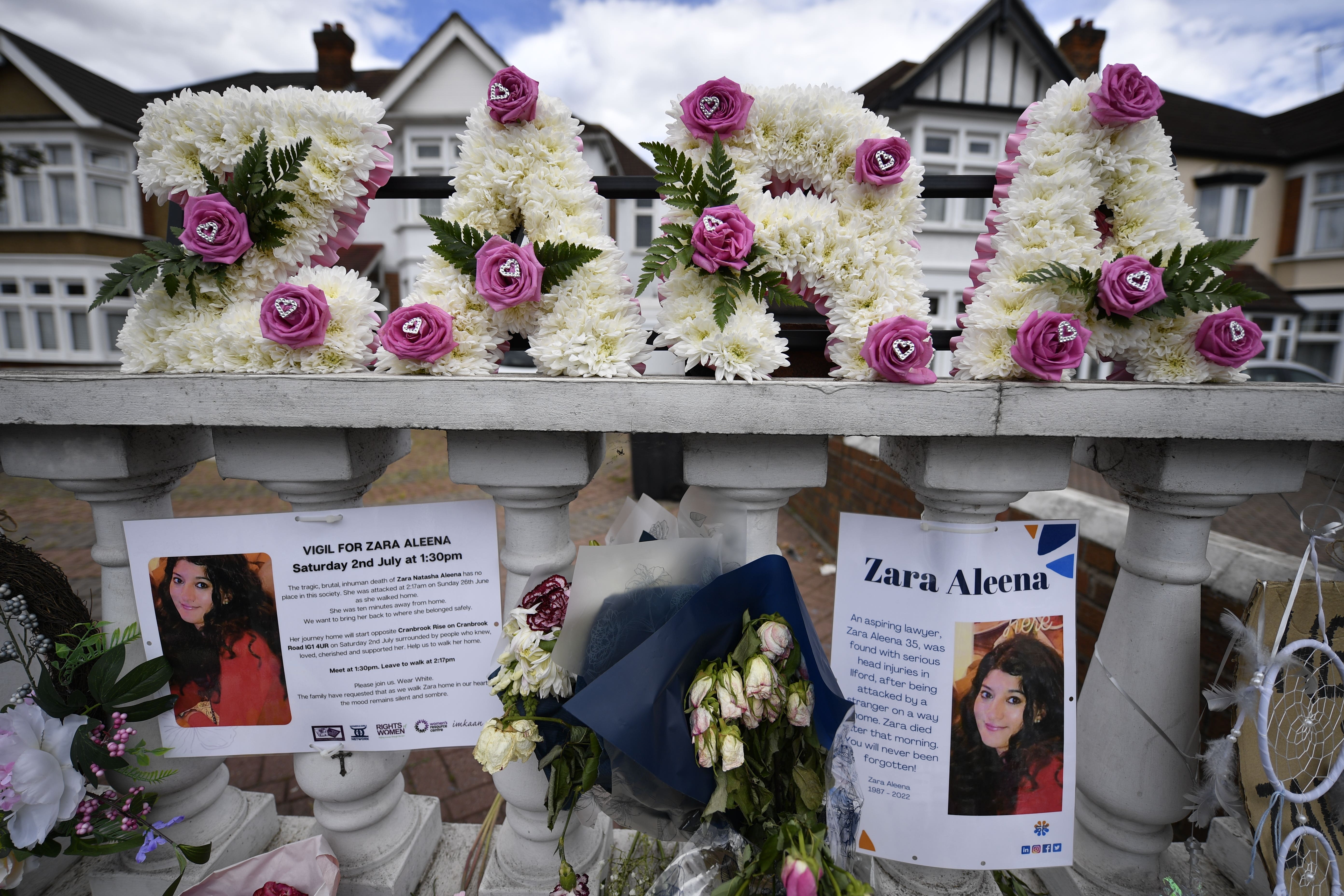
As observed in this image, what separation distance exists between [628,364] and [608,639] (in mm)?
461

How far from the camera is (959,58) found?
1255cm

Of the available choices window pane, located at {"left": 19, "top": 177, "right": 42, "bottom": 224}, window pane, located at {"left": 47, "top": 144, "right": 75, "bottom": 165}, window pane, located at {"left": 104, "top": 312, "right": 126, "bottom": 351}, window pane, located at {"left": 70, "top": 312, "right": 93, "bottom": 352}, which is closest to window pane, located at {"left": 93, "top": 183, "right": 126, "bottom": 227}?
window pane, located at {"left": 47, "top": 144, "right": 75, "bottom": 165}

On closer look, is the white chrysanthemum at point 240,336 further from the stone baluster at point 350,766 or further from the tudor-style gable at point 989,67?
the tudor-style gable at point 989,67

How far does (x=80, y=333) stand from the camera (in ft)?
48.8

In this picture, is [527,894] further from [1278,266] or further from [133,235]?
[1278,266]

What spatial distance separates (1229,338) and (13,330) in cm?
2150

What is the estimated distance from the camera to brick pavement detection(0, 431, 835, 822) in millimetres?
2346

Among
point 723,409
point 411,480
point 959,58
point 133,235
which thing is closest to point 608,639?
point 723,409

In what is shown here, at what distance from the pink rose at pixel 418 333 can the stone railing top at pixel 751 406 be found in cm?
4

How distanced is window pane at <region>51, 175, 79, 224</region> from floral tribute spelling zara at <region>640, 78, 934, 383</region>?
63.1 ft

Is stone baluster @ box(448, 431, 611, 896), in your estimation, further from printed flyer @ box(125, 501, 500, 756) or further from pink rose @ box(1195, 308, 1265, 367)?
pink rose @ box(1195, 308, 1265, 367)

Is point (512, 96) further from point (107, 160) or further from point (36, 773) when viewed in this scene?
point (107, 160)

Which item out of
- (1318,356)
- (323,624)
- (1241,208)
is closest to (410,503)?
(323,624)

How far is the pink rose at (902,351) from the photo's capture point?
0.99 m
